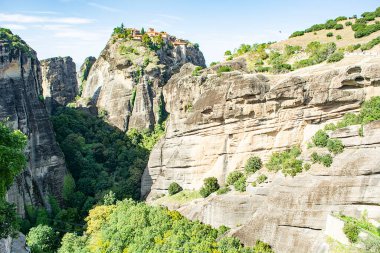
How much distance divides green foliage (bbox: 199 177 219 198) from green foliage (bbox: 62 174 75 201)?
61.8 feet

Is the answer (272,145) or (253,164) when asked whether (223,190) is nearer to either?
(253,164)

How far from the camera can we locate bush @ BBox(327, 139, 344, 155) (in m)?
27.1

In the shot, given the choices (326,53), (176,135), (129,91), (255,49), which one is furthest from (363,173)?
(129,91)

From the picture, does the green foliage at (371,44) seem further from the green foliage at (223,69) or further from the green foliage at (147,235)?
the green foliage at (147,235)

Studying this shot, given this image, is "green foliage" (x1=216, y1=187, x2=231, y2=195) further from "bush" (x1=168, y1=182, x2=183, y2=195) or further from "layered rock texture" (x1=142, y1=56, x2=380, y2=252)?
"bush" (x1=168, y1=182, x2=183, y2=195)

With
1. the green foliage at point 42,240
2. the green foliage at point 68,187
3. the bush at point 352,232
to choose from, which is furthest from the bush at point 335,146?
the green foliage at point 68,187

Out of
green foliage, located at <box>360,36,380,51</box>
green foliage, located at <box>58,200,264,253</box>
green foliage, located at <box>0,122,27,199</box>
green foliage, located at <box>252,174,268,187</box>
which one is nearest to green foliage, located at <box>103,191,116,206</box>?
green foliage, located at <box>58,200,264,253</box>

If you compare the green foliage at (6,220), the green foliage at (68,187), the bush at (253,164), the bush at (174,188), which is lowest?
the green foliage at (68,187)

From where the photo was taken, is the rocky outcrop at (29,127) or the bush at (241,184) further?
the rocky outcrop at (29,127)

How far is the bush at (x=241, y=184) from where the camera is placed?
3262 cm

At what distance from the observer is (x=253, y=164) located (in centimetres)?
3362

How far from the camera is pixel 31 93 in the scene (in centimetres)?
4544

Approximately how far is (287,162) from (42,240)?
23697mm

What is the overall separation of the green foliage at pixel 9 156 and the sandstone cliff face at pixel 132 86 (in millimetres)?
33969
